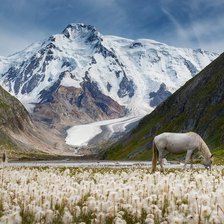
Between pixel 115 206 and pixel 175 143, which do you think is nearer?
pixel 115 206

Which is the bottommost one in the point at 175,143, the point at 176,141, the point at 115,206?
the point at 115,206

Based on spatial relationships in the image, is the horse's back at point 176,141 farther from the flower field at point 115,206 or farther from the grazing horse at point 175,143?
the flower field at point 115,206

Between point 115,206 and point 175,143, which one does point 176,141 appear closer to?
point 175,143

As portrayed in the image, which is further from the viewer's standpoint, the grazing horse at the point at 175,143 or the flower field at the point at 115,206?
the grazing horse at the point at 175,143

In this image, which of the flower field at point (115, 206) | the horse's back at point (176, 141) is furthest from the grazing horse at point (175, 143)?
the flower field at point (115, 206)

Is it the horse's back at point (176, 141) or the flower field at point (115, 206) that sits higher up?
the horse's back at point (176, 141)

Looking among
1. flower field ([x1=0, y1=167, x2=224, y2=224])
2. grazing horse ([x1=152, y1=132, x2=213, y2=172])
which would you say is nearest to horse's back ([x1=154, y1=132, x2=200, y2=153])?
grazing horse ([x1=152, y1=132, x2=213, y2=172])

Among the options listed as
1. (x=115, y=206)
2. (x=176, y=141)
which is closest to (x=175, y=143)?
(x=176, y=141)

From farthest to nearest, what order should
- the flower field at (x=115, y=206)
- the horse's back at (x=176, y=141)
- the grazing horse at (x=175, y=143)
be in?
the horse's back at (x=176, y=141) < the grazing horse at (x=175, y=143) < the flower field at (x=115, y=206)

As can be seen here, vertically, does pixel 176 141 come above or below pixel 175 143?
above

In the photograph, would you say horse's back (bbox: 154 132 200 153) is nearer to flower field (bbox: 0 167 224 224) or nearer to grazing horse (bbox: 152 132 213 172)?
grazing horse (bbox: 152 132 213 172)

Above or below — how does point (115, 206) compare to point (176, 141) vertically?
below

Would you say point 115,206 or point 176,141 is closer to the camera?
point 115,206

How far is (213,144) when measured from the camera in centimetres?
13488
